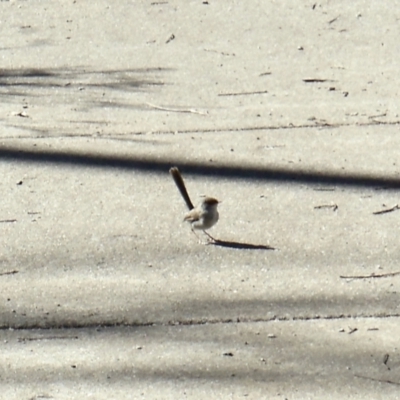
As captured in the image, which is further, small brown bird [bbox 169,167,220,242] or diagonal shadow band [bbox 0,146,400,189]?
diagonal shadow band [bbox 0,146,400,189]

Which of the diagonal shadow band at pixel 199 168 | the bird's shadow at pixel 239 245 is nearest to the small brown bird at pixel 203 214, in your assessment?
the bird's shadow at pixel 239 245

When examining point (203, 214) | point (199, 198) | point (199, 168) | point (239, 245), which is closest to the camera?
point (203, 214)

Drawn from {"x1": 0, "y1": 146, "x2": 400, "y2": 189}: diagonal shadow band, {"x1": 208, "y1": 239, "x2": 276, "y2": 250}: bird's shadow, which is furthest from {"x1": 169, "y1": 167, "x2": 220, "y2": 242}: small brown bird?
{"x1": 0, "y1": 146, "x2": 400, "y2": 189}: diagonal shadow band

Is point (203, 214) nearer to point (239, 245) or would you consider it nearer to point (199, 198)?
point (239, 245)

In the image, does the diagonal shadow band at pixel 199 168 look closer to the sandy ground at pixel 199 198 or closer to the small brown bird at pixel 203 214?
the sandy ground at pixel 199 198

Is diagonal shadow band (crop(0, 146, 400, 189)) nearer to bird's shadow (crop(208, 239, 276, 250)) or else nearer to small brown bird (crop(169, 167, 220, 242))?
small brown bird (crop(169, 167, 220, 242))

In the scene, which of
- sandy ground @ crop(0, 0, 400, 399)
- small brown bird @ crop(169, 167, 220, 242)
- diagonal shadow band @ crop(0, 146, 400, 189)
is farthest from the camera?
diagonal shadow band @ crop(0, 146, 400, 189)

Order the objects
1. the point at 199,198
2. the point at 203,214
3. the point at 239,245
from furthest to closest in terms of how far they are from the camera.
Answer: the point at 199,198
the point at 239,245
the point at 203,214

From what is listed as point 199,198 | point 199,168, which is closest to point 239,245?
point 199,198
